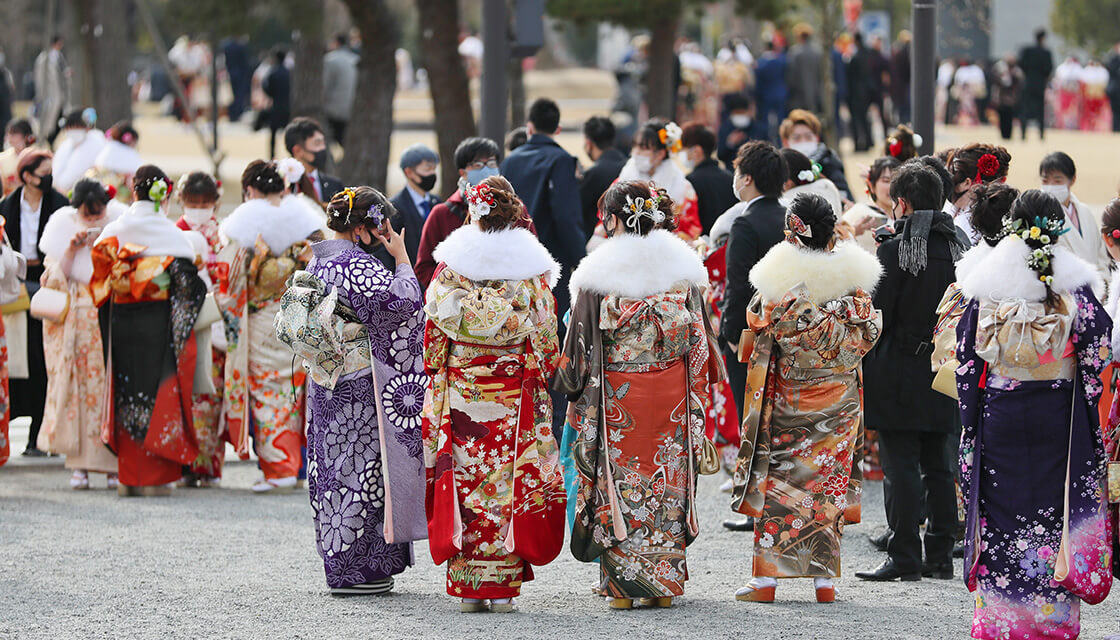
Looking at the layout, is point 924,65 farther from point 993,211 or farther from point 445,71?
point 445,71

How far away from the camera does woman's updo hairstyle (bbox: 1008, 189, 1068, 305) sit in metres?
5.45

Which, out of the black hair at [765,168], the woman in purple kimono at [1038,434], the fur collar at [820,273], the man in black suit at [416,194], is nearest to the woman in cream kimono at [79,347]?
the man in black suit at [416,194]

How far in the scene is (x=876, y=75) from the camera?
85.0 feet

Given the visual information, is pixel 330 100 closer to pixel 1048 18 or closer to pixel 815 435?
pixel 815 435

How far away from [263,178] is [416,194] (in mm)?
1230

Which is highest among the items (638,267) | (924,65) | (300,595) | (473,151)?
(924,65)

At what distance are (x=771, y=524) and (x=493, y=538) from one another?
1102 mm

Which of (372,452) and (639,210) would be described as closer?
(639,210)

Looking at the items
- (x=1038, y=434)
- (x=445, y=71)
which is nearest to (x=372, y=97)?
(x=445, y=71)

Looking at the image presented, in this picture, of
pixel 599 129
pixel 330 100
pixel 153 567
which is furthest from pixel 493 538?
pixel 330 100

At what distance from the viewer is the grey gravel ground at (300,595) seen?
595 cm

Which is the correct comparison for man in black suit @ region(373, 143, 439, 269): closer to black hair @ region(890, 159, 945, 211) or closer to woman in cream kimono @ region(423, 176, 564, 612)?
woman in cream kimono @ region(423, 176, 564, 612)

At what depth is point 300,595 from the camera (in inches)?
257

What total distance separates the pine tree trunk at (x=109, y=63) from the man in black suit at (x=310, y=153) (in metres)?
11.3
